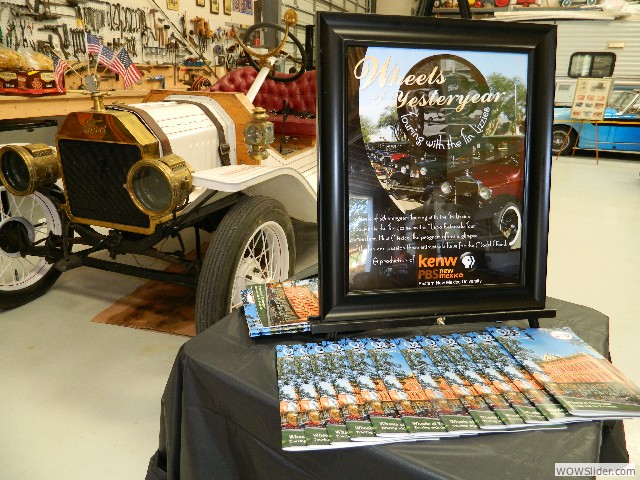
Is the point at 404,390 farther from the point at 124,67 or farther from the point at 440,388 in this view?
the point at 124,67

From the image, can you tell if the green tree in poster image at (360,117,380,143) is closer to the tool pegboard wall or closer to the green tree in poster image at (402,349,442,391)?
the green tree in poster image at (402,349,442,391)

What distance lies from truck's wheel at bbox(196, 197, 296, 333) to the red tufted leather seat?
60.9 inches

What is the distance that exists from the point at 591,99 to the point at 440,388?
8.69m

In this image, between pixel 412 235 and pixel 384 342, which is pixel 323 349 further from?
pixel 412 235

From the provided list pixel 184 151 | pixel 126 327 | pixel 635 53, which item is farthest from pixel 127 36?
pixel 635 53

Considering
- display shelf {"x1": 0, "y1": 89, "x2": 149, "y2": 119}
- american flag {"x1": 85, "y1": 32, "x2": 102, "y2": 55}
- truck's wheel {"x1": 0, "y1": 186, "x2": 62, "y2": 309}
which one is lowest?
truck's wheel {"x1": 0, "y1": 186, "x2": 62, "y2": 309}

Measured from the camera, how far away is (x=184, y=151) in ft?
7.88

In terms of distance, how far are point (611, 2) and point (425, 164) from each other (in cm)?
1120

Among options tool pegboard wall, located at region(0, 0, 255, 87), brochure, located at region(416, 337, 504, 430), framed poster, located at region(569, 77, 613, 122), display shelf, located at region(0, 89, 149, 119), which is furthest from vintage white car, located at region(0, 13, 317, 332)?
framed poster, located at region(569, 77, 613, 122)

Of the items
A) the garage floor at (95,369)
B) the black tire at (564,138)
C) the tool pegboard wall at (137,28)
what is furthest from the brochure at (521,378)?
the black tire at (564,138)

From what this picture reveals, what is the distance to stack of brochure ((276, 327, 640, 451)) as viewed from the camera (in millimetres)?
689

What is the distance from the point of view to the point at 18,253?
2473 millimetres

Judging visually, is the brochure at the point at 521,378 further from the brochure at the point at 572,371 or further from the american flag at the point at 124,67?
the american flag at the point at 124,67

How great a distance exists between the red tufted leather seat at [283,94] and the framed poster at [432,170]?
2836 millimetres
